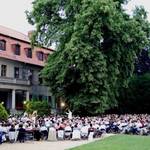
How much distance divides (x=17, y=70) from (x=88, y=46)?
18.6m

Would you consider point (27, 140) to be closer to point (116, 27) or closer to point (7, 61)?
point (116, 27)

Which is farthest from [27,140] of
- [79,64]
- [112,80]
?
[112,80]

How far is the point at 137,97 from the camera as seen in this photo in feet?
219

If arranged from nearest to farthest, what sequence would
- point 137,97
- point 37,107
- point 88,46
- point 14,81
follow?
1. point 88,46
2. point 37,107
3. point 14,81
4. point 137,97

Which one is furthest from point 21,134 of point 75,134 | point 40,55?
point 40,55

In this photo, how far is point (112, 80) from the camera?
160ft

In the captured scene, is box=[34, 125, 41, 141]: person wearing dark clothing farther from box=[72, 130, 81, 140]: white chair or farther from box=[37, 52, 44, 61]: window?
box=[37, 52, 44, 61]: window

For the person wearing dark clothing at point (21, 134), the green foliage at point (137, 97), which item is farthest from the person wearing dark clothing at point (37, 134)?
the green foliage at point (137, 97)

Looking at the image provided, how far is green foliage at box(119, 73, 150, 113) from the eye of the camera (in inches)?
2598

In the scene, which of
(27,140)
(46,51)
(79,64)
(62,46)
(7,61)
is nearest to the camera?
(27,140)

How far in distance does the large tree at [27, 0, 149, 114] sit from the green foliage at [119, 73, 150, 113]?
13945mm

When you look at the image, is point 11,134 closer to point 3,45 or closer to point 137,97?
point 3,45

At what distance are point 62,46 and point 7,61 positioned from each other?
1230 cm

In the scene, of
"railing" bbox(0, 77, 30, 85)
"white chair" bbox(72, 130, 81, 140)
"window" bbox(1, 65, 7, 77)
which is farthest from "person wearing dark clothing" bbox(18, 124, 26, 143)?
"window" bbox(1, 65, 7, 77)
